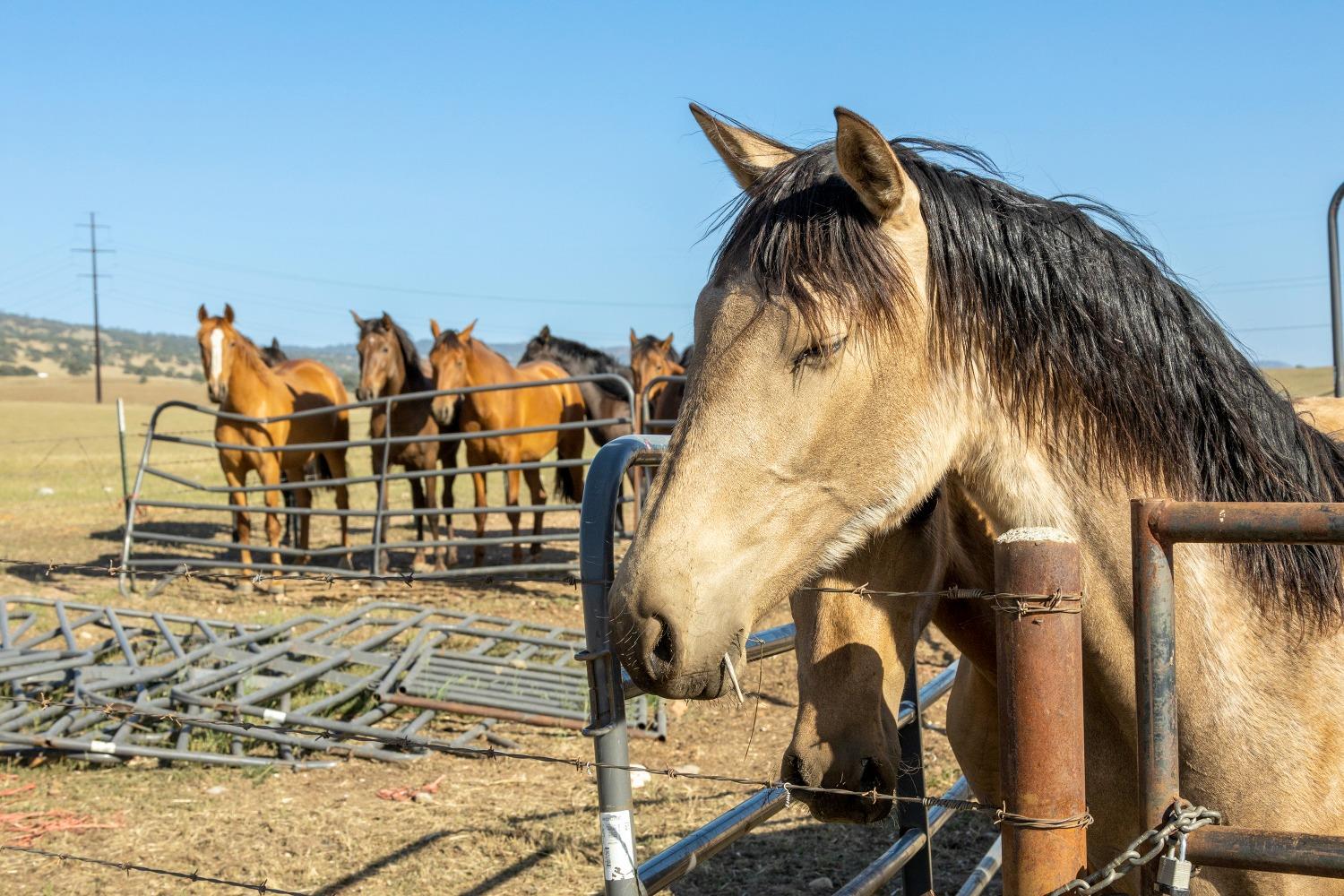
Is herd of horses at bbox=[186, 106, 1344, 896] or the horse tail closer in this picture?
herd of horses at bbox=[186, 106, 1344, 896]

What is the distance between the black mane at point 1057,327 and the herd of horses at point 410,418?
318 inches

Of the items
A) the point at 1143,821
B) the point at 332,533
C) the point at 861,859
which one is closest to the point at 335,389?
the point at 332,533

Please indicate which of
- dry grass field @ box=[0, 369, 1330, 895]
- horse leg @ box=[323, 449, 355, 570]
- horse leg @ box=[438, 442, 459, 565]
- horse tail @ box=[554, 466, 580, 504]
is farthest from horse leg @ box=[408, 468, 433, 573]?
dry grass field @ box=[0, 369, 1330, 895]

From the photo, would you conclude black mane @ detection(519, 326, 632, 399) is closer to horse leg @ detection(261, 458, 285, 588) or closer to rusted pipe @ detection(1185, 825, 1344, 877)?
horse leg @ detection(261, 458, 285, 588)

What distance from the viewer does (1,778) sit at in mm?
5020

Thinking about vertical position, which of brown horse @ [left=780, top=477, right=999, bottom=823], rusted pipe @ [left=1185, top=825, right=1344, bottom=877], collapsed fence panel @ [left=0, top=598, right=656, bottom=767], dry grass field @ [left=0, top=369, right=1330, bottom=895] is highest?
brown horse @ [left=780, top=477, right=999, bottom=823]

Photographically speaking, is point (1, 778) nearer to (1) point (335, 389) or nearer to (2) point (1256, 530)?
(2) point (1256, 530)

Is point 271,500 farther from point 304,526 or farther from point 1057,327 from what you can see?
point 1057,327

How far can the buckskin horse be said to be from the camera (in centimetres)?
153

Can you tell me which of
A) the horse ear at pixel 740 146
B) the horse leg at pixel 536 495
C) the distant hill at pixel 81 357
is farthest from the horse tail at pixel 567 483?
the distant hill at pixel 81 357

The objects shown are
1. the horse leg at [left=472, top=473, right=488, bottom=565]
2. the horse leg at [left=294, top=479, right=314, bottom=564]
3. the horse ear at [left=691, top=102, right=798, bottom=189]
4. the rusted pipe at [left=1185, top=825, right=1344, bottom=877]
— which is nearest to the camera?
the rusted pipe at [left=1185, top=825, right=1344, bottom=877]

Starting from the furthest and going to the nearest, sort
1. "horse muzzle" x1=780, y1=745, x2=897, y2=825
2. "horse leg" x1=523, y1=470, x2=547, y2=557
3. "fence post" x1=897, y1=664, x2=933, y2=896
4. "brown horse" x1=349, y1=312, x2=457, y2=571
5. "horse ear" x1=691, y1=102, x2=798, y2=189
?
1. "brown horse" x1=349, y1=312, x2=457, y2=571
2. "horse leg" x1=523, y1=470, x2=547, y2=557
3. "fence post" x1=897, y1=664, x2=933, y2=896
4. "horse ear" x1=691, y1=102, x2=798, y2=189
5. "horse muzzle" x1=780, y1=745, x2=897, y2=825

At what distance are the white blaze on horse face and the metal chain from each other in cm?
1084

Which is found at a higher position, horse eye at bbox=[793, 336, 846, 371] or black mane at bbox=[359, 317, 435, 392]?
black mane at bbox=[359, 317, 435, 392]
